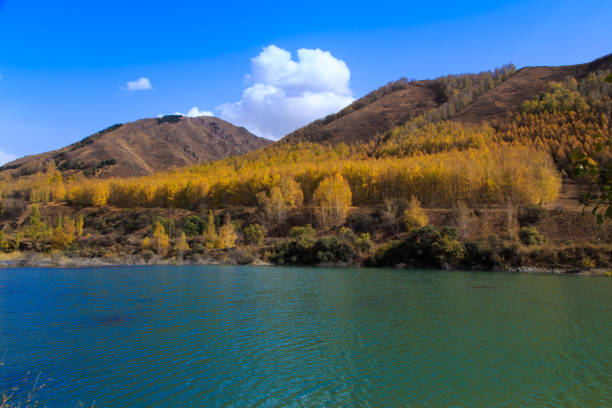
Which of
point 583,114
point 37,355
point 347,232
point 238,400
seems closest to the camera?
point 238,400

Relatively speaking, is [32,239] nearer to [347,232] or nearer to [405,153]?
[347,232]

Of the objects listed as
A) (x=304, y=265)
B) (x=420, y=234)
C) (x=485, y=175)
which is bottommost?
(x=304, y=265)

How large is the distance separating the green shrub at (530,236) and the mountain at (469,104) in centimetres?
9167

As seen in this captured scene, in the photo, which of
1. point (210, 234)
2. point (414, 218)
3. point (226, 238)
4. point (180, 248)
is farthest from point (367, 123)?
point (180, 248)

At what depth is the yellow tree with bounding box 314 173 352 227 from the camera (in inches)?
2987

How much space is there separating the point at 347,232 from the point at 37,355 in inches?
2065

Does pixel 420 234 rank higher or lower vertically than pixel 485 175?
lower

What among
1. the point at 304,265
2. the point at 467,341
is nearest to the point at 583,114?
the point at 304,265

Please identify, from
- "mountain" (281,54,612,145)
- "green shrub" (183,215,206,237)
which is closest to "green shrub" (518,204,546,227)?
"green shrub" (183,215,206,237)

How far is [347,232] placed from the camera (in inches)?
2474

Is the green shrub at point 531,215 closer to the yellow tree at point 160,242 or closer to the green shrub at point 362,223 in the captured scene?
the green shrub at point 362,223

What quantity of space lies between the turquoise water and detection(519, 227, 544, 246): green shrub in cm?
2867

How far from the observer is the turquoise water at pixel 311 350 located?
10109 mm

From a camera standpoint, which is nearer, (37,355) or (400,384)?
(400,384)
